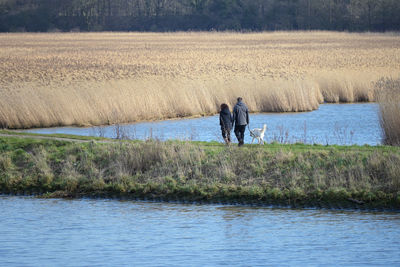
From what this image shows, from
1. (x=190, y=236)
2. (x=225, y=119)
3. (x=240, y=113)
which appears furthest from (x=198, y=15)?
(x=190, y=236)

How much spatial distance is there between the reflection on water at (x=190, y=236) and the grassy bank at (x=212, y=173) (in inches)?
20.0

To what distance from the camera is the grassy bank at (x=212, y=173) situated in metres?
17.5

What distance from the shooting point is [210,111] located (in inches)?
1353

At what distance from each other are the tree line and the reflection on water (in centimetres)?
8223

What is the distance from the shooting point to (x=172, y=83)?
35969mm

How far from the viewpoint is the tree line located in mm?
100062

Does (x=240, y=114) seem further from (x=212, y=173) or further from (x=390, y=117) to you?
(x=390, y=117)

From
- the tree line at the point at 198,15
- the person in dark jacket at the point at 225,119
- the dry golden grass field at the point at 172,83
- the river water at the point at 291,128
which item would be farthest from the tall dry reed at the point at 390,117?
the tree line at the point at 198,15

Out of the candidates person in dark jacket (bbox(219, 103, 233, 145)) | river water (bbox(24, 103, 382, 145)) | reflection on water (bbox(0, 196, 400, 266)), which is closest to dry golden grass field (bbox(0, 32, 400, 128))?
river water (bbox(24, 103, 382, 145))

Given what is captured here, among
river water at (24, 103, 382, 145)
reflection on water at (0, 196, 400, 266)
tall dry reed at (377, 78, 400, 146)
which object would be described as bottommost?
reflection on water at (0, 196, 400, 266)

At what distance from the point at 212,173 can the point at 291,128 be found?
10063mm

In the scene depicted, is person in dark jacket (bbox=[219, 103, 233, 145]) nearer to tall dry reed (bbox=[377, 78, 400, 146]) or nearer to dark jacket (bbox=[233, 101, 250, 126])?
dark jacket (bbox=[233, 101, 250, 126])

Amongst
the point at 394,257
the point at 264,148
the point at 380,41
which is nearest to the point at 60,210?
the point at 264,148

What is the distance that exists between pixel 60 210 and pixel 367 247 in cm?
780
